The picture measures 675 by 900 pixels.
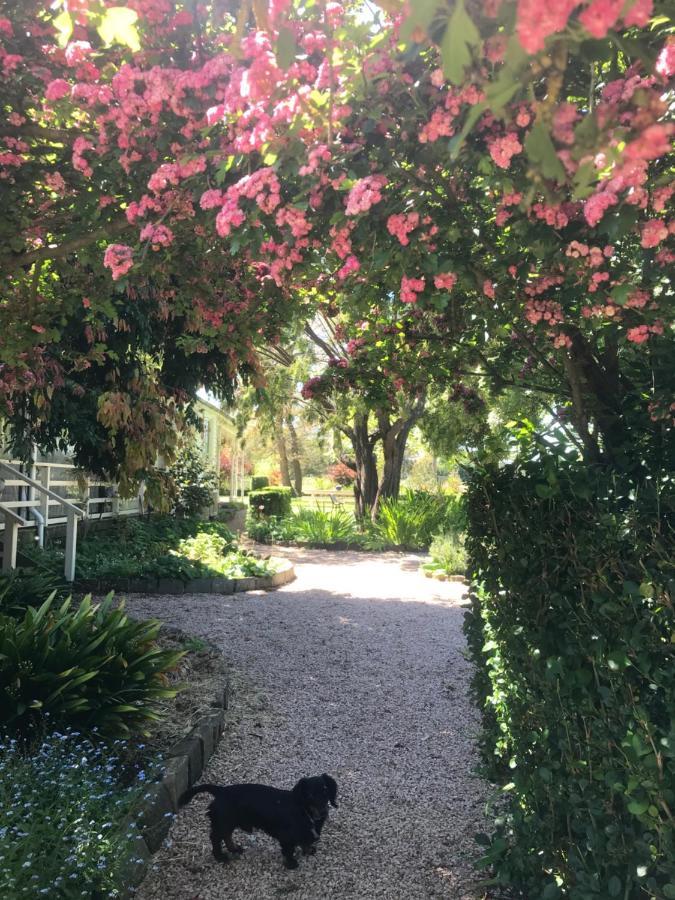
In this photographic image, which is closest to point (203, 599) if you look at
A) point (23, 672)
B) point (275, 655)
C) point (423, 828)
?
point (275, 655)

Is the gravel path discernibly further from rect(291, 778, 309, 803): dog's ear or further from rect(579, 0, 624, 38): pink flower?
rect(579, 0, 624, 38): pink flower

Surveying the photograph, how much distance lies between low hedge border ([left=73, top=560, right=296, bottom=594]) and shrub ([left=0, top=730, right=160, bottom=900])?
205 inches

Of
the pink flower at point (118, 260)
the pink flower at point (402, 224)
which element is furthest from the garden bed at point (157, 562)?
the pink flower at point (402, 224)

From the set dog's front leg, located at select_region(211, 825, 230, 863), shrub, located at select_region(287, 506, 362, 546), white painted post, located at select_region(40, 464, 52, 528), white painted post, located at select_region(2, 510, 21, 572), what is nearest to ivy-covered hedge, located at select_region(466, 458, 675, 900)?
dog's front leg, located at select_region(211, 825, 230, 863)

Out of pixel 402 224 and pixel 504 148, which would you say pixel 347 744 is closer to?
pixel 402 224

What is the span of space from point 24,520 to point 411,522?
9.06 m

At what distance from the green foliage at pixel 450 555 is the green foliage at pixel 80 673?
293 inches

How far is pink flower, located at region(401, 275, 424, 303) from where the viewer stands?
7.92ft

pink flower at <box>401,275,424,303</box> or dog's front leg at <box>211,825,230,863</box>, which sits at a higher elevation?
pink flower at <box>401,275,424,303</box>

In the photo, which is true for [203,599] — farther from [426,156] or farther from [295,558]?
[426,156]

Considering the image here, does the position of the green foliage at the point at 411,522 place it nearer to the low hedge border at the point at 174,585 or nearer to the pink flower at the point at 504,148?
the low hedge border at the point at 174,585

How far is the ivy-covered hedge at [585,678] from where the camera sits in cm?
186

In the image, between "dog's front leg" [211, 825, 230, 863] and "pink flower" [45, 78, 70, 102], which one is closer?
"pink flower" [45, 78, 70, 102]

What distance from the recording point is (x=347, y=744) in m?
4.34
